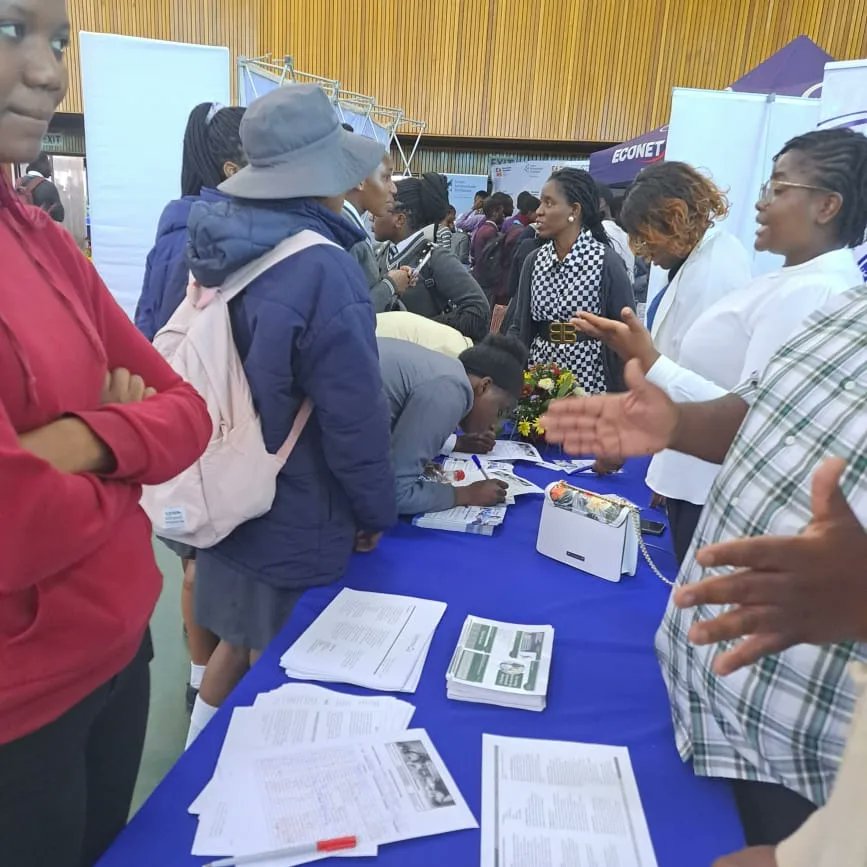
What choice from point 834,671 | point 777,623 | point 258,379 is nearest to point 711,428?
point 834,671

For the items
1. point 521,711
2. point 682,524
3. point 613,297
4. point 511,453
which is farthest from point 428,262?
point 521,711

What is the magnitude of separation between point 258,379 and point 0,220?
2.10ft

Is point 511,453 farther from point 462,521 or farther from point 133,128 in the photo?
point 133,128

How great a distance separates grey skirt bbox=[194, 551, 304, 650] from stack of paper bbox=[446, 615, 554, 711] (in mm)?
454

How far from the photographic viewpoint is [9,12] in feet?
2.36

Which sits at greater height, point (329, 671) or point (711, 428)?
point (711, 428)

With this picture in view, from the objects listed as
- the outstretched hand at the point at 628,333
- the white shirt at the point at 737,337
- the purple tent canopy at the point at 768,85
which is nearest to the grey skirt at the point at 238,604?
the outstretched hand at the point at 628,333

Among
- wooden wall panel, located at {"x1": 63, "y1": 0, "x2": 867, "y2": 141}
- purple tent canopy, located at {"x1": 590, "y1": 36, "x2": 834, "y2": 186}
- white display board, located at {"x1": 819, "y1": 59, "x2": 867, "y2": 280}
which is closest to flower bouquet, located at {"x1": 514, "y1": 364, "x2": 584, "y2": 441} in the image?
white display board, located at {"x1": 819, "y1": 59, "x2": 867, "y2": 280}

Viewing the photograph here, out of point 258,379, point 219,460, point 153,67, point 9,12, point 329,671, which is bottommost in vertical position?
point 329,671

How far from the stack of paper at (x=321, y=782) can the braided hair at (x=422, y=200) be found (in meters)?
2.66

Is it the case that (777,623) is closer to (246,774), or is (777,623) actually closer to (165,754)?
(246,774)

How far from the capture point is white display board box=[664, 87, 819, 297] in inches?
158

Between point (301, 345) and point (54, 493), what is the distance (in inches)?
29.0

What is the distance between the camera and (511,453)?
2414mm
